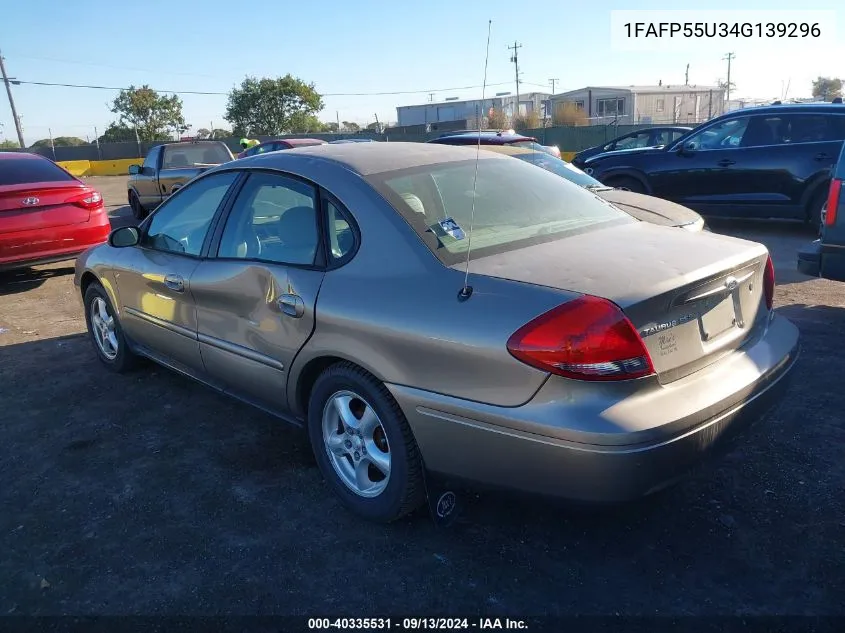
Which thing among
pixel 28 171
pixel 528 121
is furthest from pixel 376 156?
pixel 528 121

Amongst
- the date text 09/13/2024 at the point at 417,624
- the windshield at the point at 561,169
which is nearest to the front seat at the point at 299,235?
the date text 09/13/2024 at the point at 417,624

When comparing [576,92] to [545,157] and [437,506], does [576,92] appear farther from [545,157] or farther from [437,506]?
[437,506]

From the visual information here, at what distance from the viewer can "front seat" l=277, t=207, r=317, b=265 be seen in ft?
10.3

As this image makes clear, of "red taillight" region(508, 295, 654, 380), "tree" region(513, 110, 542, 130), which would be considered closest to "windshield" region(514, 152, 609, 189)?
"red taillight" region(508, 295, 654, 380)

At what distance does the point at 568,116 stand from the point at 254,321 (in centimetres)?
4960

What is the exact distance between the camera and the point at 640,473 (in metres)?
2.29

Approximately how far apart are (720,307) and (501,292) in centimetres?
94

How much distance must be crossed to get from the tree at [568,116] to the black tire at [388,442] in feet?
155

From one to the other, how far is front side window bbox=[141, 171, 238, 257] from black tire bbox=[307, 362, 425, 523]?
4.36 feet

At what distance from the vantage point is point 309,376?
3.16 metres

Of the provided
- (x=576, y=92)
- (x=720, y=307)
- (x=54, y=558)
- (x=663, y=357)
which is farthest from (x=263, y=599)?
(x=576, y=92)

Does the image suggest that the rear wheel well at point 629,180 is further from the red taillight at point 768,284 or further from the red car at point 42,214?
the red taillight at point 768,284

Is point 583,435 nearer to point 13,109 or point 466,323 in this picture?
point 466,323

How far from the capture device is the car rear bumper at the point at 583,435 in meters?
2.26
